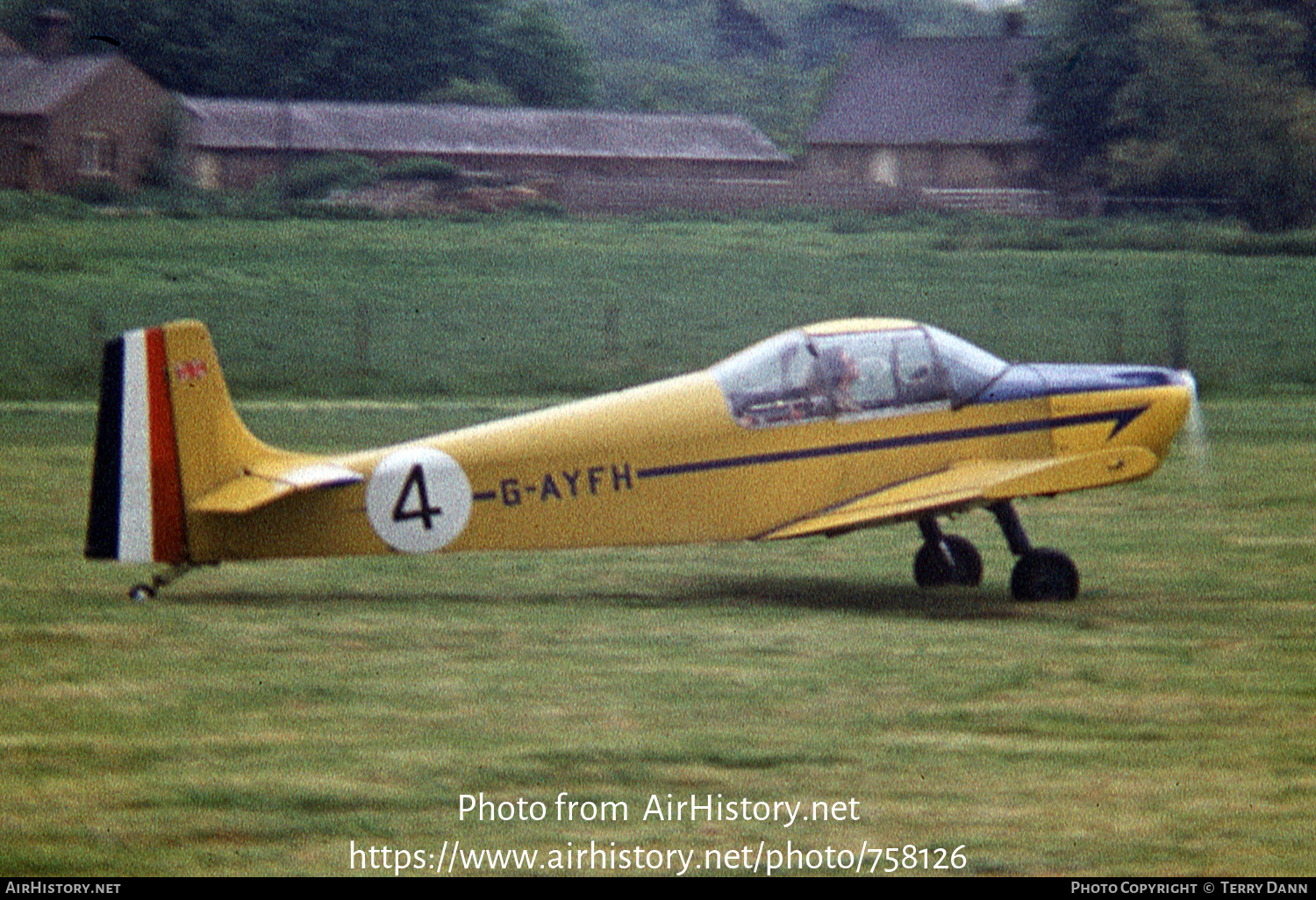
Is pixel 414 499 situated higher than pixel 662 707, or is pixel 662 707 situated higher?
pixel 414 499

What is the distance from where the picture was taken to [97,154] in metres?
43.8

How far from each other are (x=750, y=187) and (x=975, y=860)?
41129 mm

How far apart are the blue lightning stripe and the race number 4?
1.23m

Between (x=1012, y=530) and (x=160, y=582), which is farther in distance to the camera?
(x=1012, y=530)

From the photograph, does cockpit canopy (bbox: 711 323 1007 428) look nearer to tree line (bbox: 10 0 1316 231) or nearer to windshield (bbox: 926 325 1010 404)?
windshield (bbox: 926 325 1010 404)

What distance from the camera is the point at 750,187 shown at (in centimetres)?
4700

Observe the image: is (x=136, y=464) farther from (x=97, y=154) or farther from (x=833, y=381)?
(x=97, y=154)

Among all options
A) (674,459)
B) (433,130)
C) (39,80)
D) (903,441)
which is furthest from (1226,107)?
(433,130)

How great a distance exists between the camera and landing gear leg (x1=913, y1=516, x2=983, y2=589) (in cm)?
1325

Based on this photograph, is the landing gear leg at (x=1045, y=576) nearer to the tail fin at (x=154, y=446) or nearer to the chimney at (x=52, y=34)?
the tail fin at (x=154, y=446)

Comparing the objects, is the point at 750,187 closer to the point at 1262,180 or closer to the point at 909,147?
the point at 1262,180

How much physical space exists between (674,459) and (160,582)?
133 inches

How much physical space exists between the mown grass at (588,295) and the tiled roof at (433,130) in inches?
549

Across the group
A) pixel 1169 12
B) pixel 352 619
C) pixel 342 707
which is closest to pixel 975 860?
pixel 342 707
